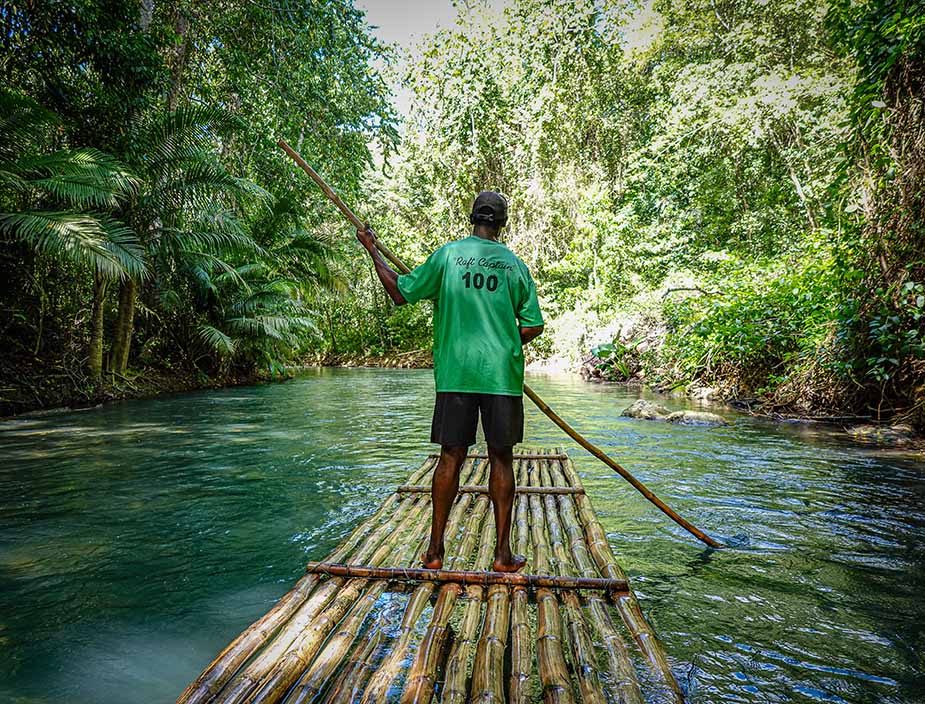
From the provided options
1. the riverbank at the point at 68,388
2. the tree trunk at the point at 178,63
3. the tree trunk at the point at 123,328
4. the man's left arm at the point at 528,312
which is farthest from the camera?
the tree trunk at the point at 178,63

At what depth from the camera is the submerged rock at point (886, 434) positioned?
548 centimetres

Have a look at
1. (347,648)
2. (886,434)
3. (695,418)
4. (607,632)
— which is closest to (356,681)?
(347,648)

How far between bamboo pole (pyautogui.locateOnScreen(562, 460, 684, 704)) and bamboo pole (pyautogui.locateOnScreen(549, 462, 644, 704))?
0.15 feet

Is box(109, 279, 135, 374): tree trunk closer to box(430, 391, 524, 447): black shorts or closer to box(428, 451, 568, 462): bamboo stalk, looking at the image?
box(428, 451, 568, 462): bamboo stalk

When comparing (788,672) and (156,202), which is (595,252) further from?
(788,672)

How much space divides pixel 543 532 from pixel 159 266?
11104mm

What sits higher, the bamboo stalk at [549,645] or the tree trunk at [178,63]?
the tree trunk at [178,63]

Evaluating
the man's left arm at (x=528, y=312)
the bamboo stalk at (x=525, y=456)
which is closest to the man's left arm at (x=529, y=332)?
the man's left arm at (x=528, y=312)

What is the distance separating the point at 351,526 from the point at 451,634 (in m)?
1.66

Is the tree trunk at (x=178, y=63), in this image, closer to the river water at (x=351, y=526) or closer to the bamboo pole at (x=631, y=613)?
the river water at (x=351, y=526)

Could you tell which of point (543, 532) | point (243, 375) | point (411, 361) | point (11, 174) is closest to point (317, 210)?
point (243, 375)

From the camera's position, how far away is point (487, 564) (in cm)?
251

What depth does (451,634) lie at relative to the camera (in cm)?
204

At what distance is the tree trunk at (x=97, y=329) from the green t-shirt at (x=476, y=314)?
29.9 feet
